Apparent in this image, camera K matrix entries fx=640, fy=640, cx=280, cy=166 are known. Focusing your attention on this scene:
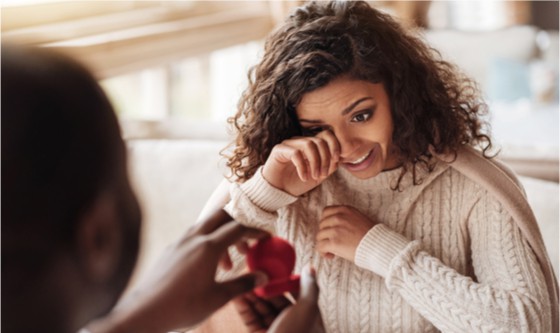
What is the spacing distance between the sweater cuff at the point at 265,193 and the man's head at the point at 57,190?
1.22 ft

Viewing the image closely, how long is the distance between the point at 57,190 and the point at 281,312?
0.18m

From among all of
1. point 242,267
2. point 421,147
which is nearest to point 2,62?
point 242,267

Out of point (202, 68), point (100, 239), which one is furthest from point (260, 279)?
point (202, 68)

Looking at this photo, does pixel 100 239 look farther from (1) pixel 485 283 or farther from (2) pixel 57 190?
(1) pixel 485 283

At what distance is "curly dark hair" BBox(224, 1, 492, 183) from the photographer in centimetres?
67

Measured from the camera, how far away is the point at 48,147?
0.26m

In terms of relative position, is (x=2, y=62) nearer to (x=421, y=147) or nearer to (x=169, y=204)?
(x=421, y=147)

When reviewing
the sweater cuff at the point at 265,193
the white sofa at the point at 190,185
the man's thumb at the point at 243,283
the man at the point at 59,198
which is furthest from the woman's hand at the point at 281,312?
the white sofa at the point at 190,185

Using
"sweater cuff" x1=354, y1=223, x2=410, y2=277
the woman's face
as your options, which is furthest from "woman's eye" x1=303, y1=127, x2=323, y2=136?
"sweater cuff" x1=354, y1=223, x2=410, y2=277

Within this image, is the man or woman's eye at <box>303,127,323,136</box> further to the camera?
woman's eye at <box>303,127,323,136</box>

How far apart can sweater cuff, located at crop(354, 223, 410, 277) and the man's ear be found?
46 cm

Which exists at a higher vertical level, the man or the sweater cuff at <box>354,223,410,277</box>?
the man

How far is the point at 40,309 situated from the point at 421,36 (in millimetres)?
621

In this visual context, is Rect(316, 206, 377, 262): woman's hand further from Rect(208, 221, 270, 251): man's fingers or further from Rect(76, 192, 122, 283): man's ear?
Rect(76, 192, 122, 283): man's ear
